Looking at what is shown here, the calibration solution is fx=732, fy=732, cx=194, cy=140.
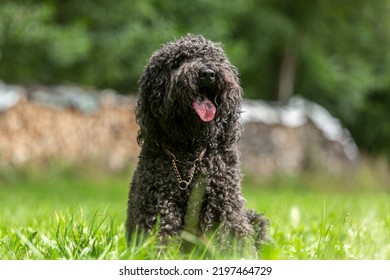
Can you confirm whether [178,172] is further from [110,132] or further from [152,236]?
[110,132]

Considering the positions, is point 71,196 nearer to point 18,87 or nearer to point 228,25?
point 18,87

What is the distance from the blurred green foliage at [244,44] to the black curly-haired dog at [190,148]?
11.2 metres

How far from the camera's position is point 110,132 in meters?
16.8

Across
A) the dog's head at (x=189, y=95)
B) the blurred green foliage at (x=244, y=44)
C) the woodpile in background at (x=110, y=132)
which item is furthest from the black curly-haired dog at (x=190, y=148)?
the blurred green foliage at (x=244, y=44)

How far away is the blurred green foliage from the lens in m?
16.6

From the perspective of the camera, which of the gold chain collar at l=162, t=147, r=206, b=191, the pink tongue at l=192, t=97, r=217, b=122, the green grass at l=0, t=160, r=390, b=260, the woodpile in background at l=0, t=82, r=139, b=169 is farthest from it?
the woodpile in background at l=0, t=82, r=139, b=169

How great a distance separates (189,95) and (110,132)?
12.5 meters

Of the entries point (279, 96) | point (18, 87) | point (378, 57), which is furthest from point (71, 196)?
point (378, 57)

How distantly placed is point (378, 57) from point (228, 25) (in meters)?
6.20

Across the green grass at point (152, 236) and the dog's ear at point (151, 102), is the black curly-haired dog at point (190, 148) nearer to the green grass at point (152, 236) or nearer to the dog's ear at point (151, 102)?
the dog's ear at point (151, 102)

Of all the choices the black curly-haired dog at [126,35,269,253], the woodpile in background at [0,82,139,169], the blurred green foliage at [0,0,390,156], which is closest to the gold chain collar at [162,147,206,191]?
the black curly-haired dog at [126,35,269,253]

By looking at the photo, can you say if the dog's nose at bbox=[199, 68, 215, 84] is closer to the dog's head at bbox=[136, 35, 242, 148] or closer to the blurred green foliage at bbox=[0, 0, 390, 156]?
the dog's head at bbox=[136, 35, 242, 148]

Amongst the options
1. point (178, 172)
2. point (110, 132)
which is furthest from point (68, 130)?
point (178, 172)

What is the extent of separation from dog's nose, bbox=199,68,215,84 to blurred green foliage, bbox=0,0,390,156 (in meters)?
11.5
